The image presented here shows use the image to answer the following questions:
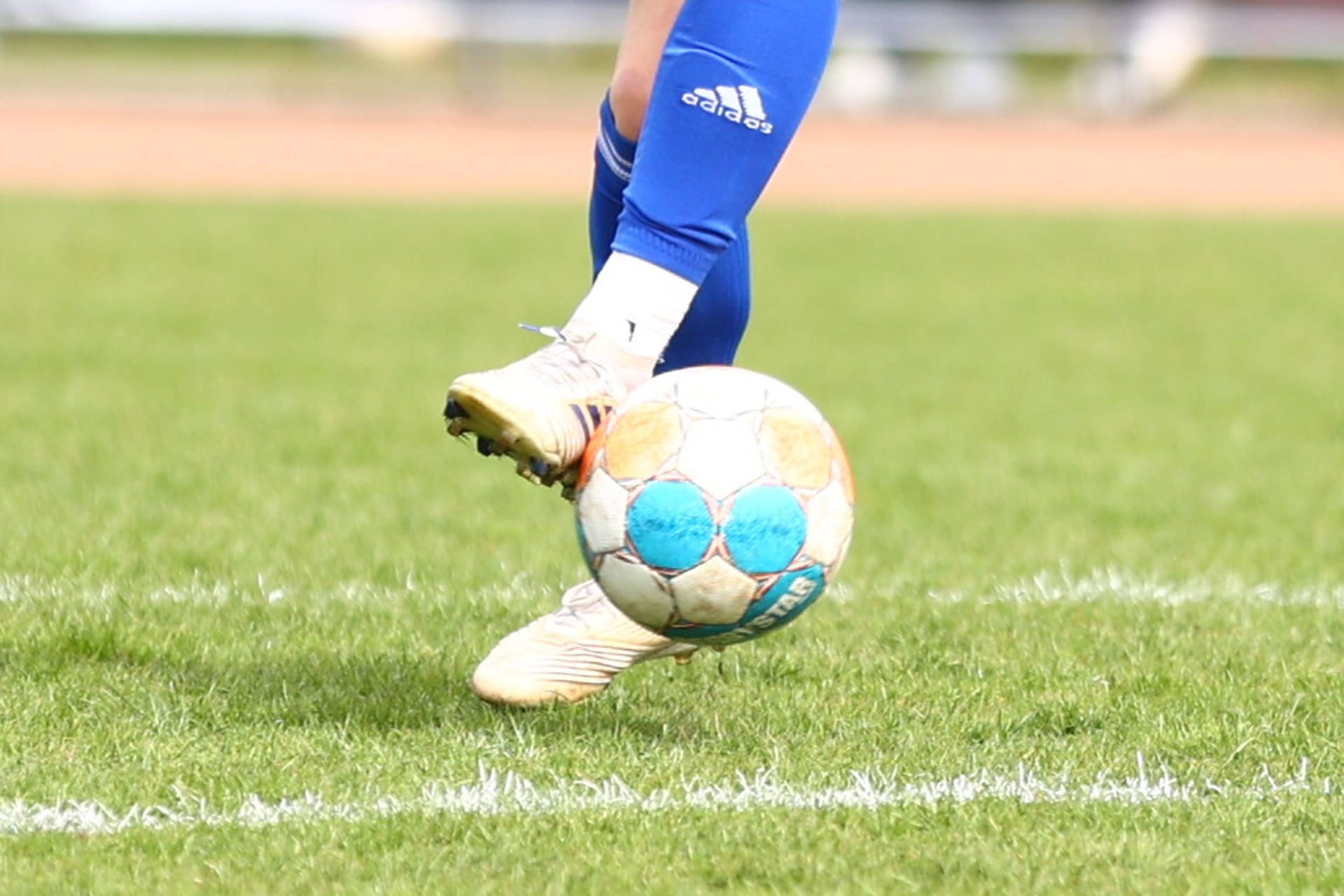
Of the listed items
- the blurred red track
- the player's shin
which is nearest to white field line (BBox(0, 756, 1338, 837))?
the player's shin

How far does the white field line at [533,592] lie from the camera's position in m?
4.00

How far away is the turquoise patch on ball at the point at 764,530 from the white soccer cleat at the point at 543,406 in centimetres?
24

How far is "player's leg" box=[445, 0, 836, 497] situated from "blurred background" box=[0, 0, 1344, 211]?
11.9 meters

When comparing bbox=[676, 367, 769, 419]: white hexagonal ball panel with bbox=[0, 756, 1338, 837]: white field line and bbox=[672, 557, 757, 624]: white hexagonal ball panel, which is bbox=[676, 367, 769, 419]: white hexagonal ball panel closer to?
bbox=[672, 557, 757, 624]: white hexagonal ball panel

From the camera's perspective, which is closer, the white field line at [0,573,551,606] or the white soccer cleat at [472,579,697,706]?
the white soccer cleat at [472,579,697,706]

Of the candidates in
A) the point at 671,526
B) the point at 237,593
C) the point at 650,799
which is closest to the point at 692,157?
the point at 671,526

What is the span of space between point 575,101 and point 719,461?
20.2 metres

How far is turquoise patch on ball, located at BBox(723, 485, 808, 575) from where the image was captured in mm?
2904

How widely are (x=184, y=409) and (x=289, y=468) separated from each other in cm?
108

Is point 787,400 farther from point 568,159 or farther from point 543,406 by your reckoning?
point 568,159

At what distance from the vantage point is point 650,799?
2.81 metres

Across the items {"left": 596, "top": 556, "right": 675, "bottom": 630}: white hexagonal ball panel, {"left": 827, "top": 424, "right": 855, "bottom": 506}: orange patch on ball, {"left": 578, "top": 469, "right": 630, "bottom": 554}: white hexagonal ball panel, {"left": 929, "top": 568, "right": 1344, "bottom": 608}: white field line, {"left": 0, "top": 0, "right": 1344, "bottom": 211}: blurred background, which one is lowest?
{"left": 0, "top": 0, "right": 1344, "bottom": 211}: blurred background

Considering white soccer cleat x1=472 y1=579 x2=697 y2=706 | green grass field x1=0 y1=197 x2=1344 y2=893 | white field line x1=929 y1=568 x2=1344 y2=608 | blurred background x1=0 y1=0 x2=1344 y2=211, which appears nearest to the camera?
green grass field x1=0 y1=197 x2=1344 y2=893

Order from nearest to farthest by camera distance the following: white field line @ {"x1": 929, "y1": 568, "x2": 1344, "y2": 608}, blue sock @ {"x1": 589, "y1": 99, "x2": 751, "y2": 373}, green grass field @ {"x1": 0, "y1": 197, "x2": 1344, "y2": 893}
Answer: green grass field @ {"x1": 0, "y1": 197, "x2": 1344, "y2": 893} → blue sock @ {"x1": 589, "y1": 99, "x2": 751, "y2": 373} → white field line @ {"x1": 929, "y1": 568, "x2": 1344, "y2": 608}
